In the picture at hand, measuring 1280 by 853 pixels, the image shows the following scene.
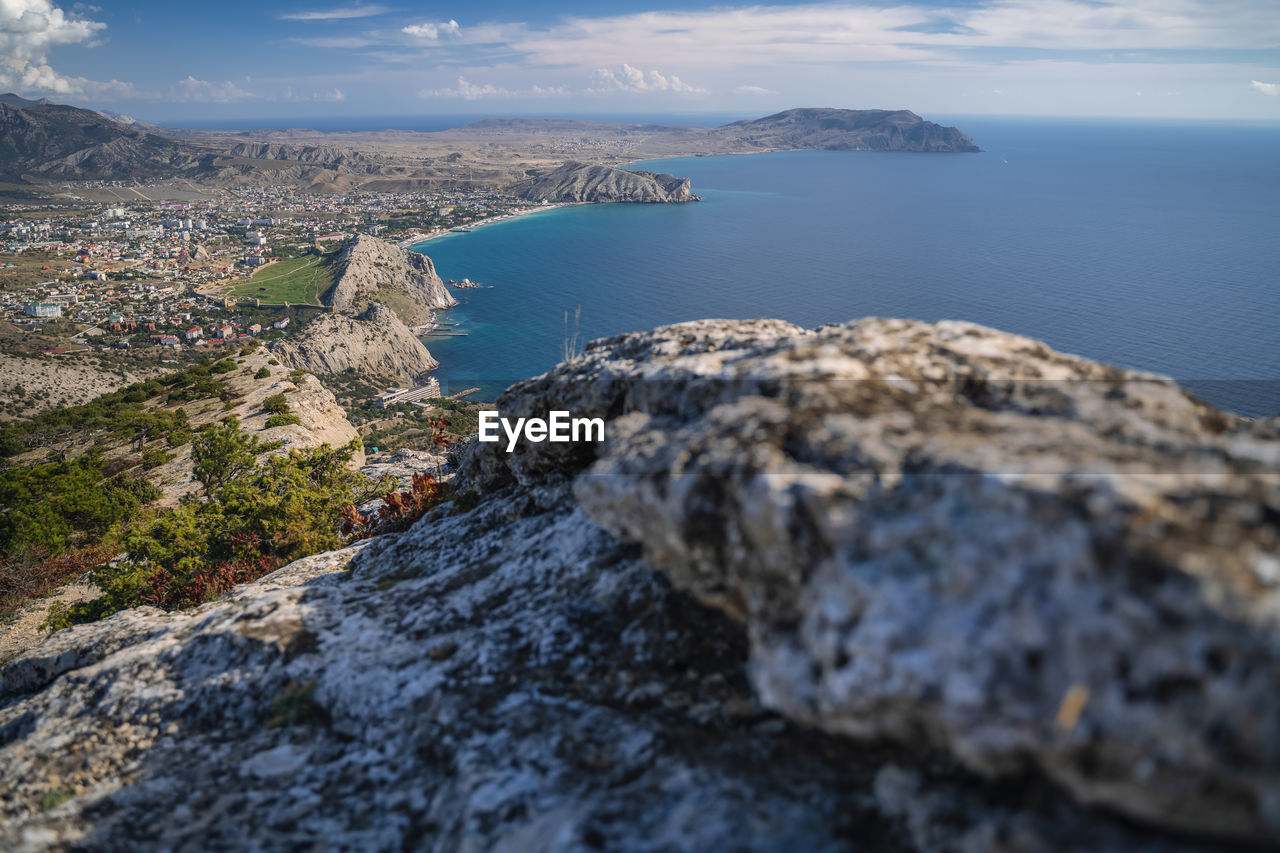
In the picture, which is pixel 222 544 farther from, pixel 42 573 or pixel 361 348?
pixel 361 348

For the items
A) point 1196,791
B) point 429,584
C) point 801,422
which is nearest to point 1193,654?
point 1196,791

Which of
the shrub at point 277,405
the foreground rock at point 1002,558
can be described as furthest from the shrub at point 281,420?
the foreground rock at point 1002,558

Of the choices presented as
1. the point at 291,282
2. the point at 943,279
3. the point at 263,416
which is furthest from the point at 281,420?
the point at 291,282

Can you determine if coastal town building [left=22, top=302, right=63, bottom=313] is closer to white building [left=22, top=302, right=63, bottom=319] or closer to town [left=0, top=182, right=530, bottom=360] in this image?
white building [left=22, top=302, right=63, bottom=319]

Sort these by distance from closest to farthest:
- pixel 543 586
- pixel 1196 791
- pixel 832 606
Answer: pixel 1196 791, pixel 832 606, pixel 543 586

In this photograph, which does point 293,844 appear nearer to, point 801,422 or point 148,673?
point 148,673

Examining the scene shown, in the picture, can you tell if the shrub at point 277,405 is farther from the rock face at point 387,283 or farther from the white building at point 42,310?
the white building at point 42,310
